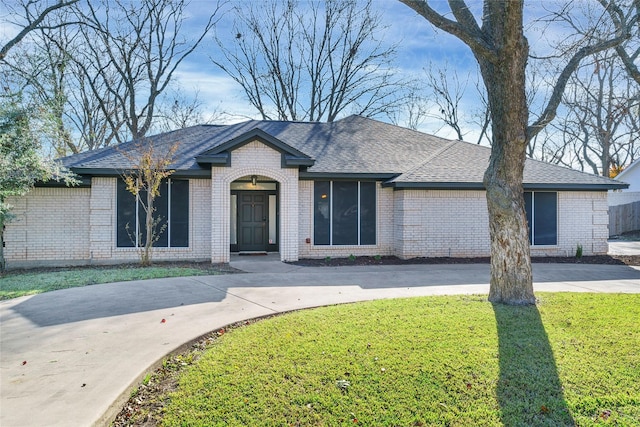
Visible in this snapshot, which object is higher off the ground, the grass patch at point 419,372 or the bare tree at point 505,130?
the bare tree at point 505,130

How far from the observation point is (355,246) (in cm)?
1305

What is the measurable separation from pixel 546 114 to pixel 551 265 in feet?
19.6

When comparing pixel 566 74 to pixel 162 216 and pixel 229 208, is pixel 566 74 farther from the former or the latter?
pixel 162 216

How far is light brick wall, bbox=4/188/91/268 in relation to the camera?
11523 millimetres

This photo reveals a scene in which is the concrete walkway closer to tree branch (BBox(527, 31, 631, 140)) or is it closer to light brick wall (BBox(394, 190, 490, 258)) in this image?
light brick wall (BBox(394, 190, 490, 258))

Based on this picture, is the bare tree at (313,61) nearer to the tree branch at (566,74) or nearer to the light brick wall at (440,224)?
the light brick wall at (440,224)

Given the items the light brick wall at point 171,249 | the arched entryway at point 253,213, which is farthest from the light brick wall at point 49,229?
the arched entryway at point 253,213

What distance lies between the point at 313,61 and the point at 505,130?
23.9 meters

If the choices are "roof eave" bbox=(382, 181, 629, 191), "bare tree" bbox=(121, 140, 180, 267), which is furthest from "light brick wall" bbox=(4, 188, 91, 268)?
"roof eave" bbox=(382, 181, 629, 191)

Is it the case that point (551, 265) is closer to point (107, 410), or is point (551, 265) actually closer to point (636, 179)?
point (107, 410)

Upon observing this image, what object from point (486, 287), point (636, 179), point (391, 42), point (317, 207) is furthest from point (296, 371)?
point (636, 179)

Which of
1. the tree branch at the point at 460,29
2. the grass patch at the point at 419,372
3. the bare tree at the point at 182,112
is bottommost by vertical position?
the grass patch at the point at 419,372

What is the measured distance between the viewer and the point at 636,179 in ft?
98.5

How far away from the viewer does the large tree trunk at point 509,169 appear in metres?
6.47
